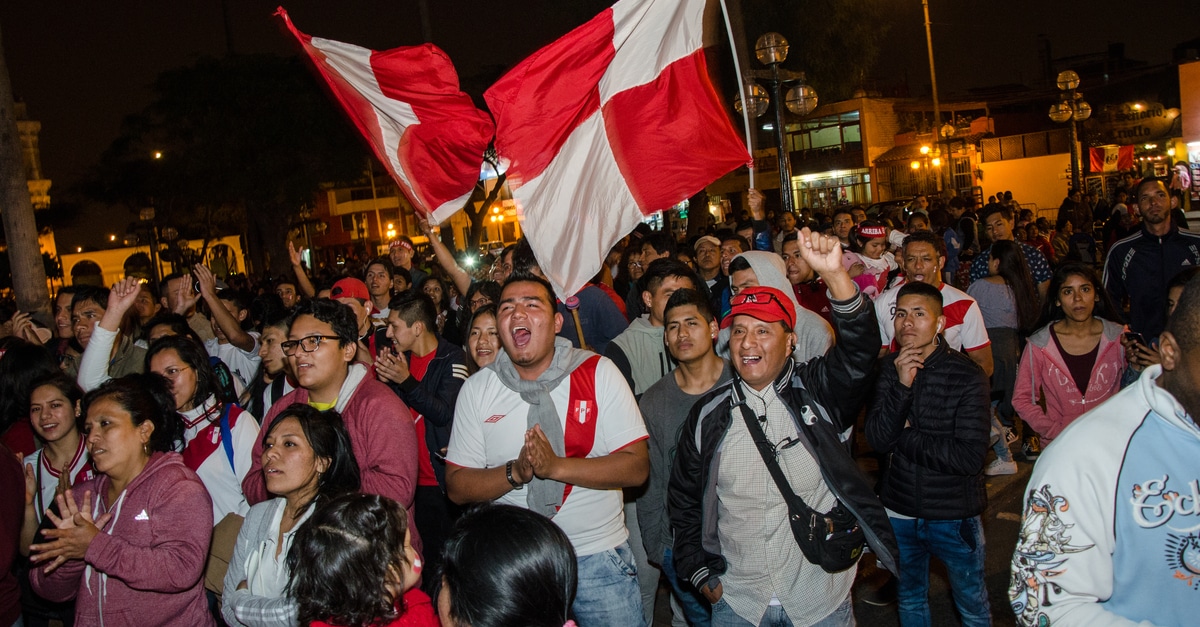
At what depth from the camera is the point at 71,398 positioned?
470 cm

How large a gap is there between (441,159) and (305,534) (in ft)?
13.2

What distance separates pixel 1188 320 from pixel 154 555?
3735 millimetres

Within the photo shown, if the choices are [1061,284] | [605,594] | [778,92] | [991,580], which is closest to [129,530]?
[605,594]

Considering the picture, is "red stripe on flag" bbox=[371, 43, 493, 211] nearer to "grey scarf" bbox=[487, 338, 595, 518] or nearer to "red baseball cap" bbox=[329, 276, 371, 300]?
"red baseball cap" bbox=[329, 276, 371, 300]

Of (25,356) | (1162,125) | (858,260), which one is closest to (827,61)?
(858,260)

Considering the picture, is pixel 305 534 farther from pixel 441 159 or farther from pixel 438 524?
pixel 441 159

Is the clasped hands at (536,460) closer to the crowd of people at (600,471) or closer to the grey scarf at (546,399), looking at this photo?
the crowd of people at (600,471)

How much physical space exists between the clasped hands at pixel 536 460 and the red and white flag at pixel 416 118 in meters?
3.10

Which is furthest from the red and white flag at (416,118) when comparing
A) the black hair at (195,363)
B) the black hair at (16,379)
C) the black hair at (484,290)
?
the black hair at (16,379)

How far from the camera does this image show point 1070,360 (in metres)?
5.60

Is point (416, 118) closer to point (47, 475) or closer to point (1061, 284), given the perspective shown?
point (47, 475)

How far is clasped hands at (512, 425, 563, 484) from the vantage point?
3.33m

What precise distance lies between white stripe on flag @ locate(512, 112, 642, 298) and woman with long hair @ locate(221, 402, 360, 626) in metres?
1.74

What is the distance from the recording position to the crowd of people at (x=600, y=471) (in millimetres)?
2191
